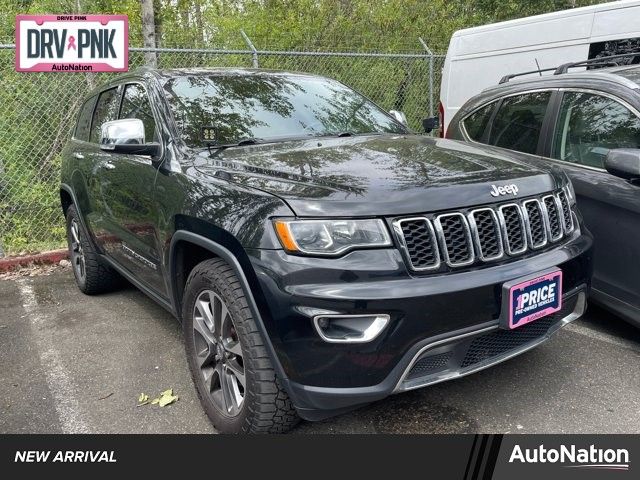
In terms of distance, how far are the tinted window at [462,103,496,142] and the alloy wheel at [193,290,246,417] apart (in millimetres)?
2733

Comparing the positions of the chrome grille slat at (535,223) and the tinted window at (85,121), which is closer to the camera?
the chrome grille slat at (535,223)

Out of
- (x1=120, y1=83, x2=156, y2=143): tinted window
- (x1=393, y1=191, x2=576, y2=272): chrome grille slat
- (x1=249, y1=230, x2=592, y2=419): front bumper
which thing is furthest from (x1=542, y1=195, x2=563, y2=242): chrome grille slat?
(x1=120, y1=83, x2=156, y2=143): tinted window

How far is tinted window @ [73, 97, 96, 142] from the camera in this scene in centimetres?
464

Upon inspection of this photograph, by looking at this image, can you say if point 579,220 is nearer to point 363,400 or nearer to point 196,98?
point 363,400

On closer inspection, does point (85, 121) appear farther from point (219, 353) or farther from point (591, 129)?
point (591, 129)

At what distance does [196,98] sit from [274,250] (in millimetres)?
1534

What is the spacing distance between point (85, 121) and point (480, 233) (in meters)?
3.58

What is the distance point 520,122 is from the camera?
418 centimetres

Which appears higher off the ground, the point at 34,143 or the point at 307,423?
the point at 34,143

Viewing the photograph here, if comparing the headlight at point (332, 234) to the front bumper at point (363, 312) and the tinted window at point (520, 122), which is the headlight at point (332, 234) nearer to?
the front bumper at point (363, 312)

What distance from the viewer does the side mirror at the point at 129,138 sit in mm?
3061

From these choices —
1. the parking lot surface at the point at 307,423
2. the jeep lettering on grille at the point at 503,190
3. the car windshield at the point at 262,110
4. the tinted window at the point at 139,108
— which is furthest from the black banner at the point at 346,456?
the tinted window at the point at 139,108

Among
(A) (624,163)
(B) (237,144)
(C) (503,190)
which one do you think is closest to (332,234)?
(C) (503,190)

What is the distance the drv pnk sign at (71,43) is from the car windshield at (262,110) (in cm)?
301
